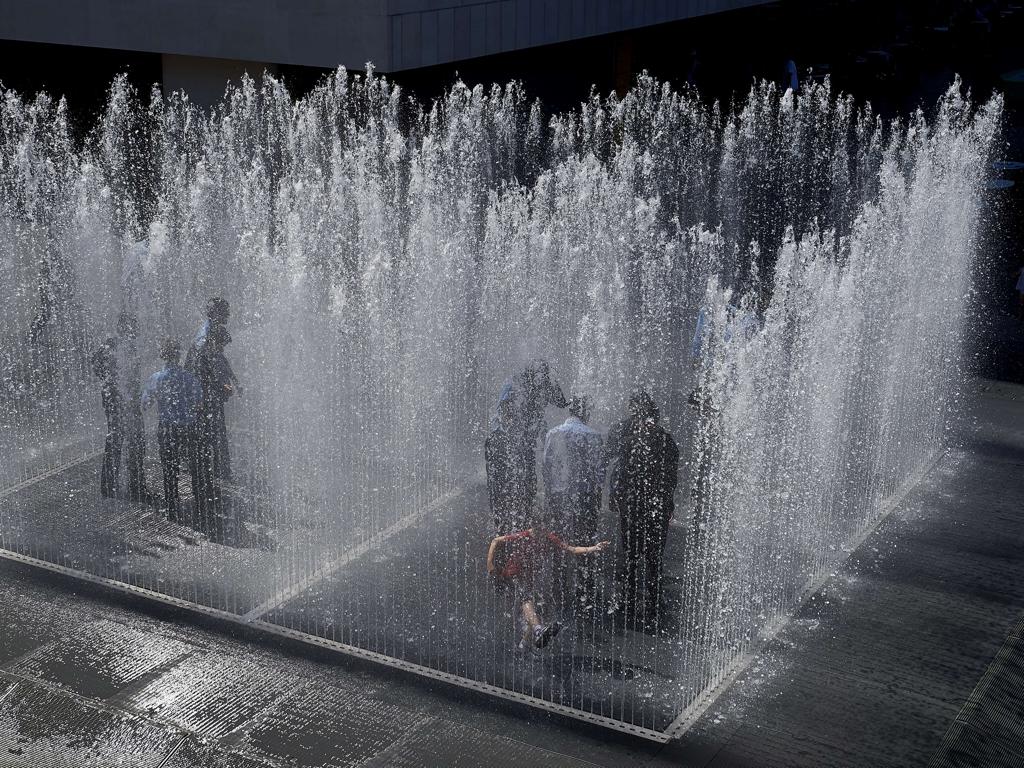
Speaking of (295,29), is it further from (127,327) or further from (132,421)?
(132,421)

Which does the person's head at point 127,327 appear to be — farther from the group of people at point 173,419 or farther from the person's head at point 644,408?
the person's head at point 644,408

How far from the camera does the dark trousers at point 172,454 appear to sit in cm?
1045

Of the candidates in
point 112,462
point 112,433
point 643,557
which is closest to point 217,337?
point 112,433

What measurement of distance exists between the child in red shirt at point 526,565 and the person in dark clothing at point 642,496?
72cm

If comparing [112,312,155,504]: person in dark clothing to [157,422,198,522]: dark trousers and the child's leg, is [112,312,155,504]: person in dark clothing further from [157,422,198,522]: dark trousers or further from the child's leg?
the child's leg

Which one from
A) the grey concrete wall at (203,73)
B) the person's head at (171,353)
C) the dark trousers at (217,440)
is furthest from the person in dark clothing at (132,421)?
the grey concrete wall at (203,73)

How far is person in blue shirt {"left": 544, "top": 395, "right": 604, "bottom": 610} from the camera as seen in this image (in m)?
9.00

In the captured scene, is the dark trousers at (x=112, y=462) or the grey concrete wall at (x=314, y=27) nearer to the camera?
the dark trousers at (x=112, y=462)

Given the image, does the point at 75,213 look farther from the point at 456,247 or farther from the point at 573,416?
the point at 573,416

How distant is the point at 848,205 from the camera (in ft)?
67.5

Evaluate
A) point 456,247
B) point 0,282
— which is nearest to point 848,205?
point 456,247

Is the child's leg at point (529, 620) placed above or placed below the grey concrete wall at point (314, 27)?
below

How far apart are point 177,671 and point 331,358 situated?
469 cm

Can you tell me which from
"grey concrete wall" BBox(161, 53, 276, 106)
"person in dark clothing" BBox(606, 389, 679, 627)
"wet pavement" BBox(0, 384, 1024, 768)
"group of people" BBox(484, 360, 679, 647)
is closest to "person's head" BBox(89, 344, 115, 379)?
"wet pavement" BBox(0, 384, 1024, 768)
